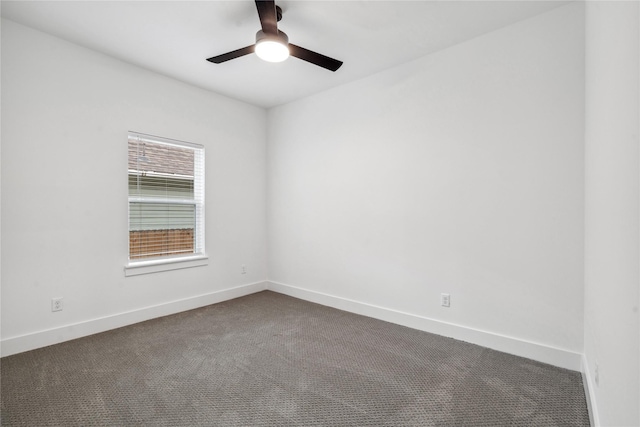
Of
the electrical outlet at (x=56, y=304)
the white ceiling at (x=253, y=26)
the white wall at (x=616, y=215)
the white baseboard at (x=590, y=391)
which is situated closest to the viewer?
the white wall at (x=616, y=215)

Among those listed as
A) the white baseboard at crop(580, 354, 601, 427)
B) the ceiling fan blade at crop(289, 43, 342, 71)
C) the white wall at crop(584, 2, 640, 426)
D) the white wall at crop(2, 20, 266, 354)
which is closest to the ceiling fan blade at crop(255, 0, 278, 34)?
the ceiling fan blade at crop(289, 43, 342, 71)

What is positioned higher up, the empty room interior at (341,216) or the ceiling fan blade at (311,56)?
the ceiling fan blade at (311,56)

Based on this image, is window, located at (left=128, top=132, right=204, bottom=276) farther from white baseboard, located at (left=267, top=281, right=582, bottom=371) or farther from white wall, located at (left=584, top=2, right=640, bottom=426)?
white wall, located at (left=584, top=2, right=640, bottom=426)

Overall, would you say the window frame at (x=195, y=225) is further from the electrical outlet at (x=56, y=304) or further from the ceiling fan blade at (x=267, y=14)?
the ceiling fan blade at (x=267, y=14)

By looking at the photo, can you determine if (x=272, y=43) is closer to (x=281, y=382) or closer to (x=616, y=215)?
(x=616, y=215)

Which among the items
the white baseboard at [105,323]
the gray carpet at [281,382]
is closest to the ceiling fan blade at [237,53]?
the gray carpet at [281,382]

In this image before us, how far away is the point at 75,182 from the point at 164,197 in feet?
2.96

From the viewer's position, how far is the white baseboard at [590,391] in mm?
1674

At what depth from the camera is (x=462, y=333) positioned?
2920 millimetres

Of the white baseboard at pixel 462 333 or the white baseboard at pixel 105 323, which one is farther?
the white baseboard at pixel 105 323

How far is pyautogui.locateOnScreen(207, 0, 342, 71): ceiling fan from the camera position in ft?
6.98

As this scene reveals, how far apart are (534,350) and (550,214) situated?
3.64 feet

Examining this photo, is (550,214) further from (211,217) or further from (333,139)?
(211,217)

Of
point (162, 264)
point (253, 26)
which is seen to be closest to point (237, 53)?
point (253, 26)
